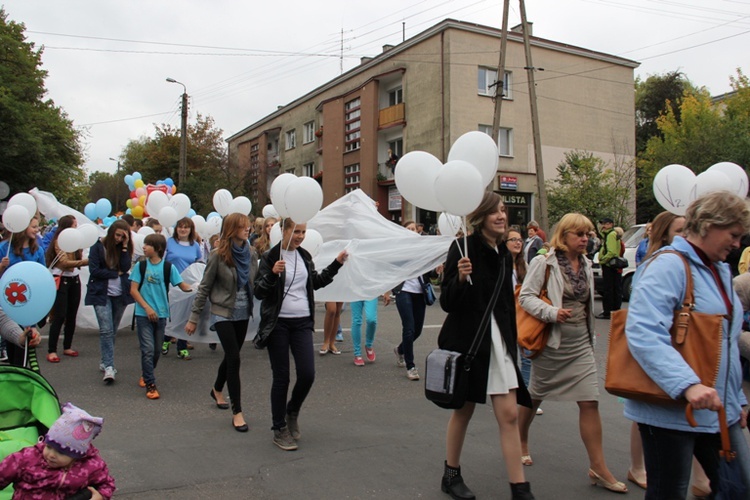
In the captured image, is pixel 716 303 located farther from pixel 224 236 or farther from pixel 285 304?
pixel 224 236

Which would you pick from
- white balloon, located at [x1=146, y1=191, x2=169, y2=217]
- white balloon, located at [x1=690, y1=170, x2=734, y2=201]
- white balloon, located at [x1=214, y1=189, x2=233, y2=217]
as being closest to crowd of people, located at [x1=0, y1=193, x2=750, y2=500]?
white balloon, located at [x1=690, y1=170, x2=734, y2=201]

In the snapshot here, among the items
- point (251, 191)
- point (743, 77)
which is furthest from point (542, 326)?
point (251, 191)

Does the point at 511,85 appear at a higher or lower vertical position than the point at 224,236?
higher

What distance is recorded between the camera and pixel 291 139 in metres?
41.9

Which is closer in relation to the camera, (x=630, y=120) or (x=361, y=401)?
(x=361, y=401)

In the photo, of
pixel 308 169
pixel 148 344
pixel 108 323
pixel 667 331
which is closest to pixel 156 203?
pixel 108 323

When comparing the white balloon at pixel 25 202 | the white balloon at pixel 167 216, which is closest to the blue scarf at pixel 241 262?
the white balloon at pixel 25 202

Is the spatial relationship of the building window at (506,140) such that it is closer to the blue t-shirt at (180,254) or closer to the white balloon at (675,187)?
the blue t-shirt at (180,254)

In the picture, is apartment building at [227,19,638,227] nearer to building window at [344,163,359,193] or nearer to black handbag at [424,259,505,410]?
building window at [344,163,359,193]

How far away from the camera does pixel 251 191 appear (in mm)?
40188

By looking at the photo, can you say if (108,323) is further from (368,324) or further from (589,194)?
(589,194)

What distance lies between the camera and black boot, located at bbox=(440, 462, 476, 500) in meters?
3.64

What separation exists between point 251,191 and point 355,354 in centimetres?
3398

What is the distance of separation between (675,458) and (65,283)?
7.64 metres
